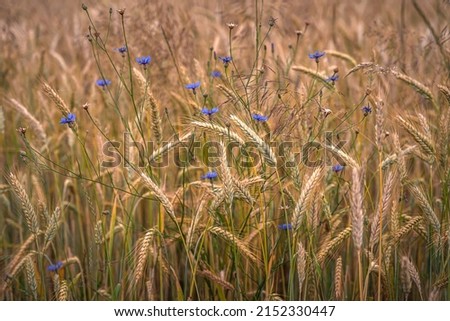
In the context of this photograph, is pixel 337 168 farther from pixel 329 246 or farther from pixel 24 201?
pixel 24 201

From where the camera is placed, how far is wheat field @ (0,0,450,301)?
7.32ft

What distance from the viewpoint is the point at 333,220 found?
240 cm

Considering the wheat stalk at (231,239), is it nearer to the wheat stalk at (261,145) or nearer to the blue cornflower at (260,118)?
the wheat stalk at (261,145)

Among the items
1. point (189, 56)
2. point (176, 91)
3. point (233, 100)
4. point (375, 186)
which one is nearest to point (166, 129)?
point (176, 91)

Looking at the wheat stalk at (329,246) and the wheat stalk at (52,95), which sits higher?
the wheat stalk at (52,95)

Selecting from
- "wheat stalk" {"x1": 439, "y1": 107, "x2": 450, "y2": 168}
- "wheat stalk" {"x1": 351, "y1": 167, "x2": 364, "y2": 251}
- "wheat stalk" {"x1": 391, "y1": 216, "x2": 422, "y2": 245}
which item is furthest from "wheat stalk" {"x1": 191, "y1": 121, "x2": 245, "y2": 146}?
"wheat stalk" {"x1": 439, "y1": 107, "x2": 450, "y2": 168}

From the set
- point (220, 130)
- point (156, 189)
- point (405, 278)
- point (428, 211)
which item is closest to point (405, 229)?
point (428, 211)

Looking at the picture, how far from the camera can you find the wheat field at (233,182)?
87.8 inches

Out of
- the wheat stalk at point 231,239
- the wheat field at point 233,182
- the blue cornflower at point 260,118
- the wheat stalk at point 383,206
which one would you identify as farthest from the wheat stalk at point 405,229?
the blue cornflower at point 260,118

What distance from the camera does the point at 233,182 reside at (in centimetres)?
212

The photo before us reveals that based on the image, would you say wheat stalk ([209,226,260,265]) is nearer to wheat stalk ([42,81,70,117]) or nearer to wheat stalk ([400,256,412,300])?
wheat stalk ([400,256,412,300])

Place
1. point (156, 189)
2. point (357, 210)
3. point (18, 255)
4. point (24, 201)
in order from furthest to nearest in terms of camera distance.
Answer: point (18, 255), point (24, 201), point (156, 189), point (357, 210)

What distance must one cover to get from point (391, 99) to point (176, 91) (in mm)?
1237
